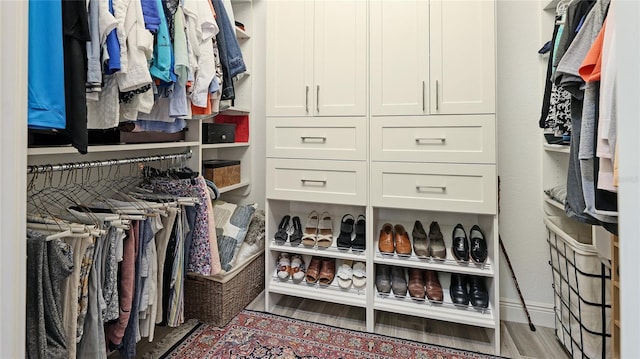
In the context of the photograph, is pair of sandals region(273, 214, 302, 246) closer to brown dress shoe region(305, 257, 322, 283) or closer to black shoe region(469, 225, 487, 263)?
brown dress shoe region(305, 257, 322, 283)

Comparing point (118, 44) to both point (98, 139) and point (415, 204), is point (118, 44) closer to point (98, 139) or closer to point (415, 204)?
point (98, 139)

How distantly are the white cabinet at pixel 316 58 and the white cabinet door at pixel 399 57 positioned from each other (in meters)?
0.07

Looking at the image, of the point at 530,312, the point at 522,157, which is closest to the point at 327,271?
the point at 530,312

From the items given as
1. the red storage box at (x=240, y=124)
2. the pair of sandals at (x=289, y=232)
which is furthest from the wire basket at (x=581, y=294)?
the red storage box at (x=240, y=124)

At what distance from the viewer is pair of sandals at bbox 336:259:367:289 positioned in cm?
205

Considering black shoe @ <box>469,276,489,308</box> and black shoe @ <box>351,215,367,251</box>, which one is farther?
black shoe @ <box>351,215,367,251</box>

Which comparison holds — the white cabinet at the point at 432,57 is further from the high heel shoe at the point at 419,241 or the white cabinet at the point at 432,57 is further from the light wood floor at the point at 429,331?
the light wood floor at the point at 429,331

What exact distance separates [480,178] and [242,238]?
4.75 ft

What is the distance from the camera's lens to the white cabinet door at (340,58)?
1.93 meters

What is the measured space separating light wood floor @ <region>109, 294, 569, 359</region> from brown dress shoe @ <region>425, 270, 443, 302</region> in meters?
0.24
